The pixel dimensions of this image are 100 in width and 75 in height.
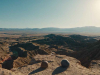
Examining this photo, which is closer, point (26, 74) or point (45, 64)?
point (26, 74)

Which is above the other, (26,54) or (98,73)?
(98,73)

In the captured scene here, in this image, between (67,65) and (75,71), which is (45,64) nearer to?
(67,65)

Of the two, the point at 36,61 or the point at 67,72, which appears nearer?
the point at 67,72

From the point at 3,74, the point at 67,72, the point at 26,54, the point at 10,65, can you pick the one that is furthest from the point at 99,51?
the point at 26,54

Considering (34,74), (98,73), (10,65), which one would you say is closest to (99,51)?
(98,73)

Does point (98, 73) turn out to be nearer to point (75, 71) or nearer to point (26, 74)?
point (75, 71)

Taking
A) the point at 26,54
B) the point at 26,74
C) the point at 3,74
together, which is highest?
the point at 3,74

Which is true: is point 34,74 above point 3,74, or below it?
below


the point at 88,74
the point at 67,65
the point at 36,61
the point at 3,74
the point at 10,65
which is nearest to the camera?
the point at 3,74

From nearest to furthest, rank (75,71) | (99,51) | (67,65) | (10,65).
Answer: (75,71) → (67,65) → (99,51) → (10,65)
